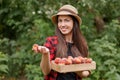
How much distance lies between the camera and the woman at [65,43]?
156 inches

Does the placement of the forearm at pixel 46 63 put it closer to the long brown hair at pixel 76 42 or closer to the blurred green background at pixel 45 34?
the long brown hair at pixel 76 42

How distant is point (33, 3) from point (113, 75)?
→ 7.62ft

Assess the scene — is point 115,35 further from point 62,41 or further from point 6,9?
point 62,41

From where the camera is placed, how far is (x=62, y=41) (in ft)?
13.2

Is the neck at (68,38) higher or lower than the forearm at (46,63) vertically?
higher

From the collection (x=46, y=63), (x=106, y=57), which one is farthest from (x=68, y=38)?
(x=106, y=57)

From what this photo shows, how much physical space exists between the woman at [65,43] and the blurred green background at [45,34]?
2.27 m

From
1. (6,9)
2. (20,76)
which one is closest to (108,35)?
(20,76)

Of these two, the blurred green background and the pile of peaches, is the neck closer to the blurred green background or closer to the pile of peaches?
the pile of peaches

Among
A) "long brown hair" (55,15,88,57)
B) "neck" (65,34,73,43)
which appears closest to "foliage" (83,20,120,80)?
"long brown hair" (55,15,88,57)

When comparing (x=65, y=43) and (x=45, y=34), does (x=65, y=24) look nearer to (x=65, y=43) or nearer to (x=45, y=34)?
(x=65, y=43)

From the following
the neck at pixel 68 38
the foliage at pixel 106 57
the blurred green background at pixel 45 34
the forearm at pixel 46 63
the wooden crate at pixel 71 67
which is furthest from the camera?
the blurred green background at pixel 45 34

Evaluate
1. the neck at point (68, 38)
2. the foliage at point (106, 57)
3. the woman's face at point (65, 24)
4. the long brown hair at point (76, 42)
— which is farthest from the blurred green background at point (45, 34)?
the woman's face at point (65, 24)

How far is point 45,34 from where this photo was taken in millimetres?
7445
